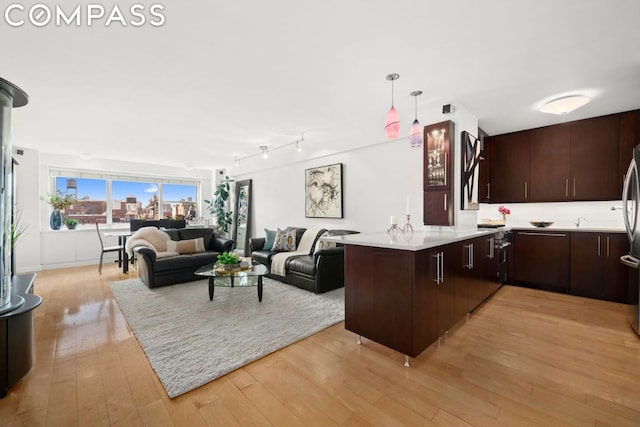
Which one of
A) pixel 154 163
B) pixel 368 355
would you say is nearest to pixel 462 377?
pixel 368 355

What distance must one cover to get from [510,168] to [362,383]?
170 inches

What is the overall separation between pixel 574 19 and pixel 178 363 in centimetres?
385

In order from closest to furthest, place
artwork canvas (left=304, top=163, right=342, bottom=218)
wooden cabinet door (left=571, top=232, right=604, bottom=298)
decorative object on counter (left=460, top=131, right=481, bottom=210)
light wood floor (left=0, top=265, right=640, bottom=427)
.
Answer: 1. light wood floor (left=0, top=265, right=640, bottom=427)
2. decorative object on counter (left=460, top=131, right=481, bottom=210)
3. wooden cabinet door (left=571, top=232, right=604, bottom=298)
4. artwork canvas (left=304, top=163, right=342, bottom=218)

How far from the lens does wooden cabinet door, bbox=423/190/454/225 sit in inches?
132

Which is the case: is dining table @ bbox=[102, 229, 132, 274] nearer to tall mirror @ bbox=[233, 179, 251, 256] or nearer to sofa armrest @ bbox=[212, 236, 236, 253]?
sofa armrest @ bbox=[212, 236, 236, 253]

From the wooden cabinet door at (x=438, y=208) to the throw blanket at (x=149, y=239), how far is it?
4.39 meters

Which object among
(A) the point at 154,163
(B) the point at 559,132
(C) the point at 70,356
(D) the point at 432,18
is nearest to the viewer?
(D) the point at 432,18

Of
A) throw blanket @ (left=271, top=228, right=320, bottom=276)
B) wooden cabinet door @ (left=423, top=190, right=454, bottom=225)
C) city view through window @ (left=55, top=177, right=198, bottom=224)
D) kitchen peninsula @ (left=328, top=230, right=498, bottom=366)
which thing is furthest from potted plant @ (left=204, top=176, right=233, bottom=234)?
kitchen peninsula @ (left=328, top=230, right=498, bottom=366)

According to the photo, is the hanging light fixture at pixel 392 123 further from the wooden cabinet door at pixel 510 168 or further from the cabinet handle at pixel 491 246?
the wooden cabinet door at pixel 510 168

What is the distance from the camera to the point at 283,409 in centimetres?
163

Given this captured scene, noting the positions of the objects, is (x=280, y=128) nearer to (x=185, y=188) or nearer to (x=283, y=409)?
(x=283, y=409)

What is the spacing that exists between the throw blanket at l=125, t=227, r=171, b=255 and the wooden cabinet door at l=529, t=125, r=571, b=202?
6256mm

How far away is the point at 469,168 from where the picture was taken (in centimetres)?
357

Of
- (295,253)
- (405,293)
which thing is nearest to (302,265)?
(295,253)
